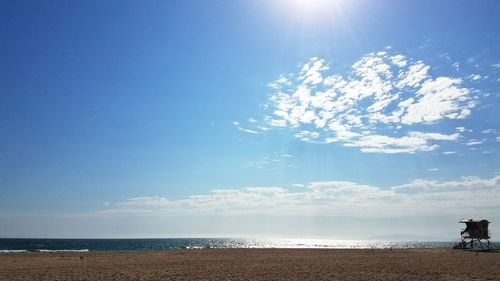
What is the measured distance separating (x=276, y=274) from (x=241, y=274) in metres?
2.17

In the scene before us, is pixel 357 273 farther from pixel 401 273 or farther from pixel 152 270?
pixel 152 270

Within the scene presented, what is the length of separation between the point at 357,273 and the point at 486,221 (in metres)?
49.4

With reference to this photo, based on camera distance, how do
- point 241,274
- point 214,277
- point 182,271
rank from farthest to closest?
point 182,271 < point 241,274 < point 214,277

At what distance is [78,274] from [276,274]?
12.3 m

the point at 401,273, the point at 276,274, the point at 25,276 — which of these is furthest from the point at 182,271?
the point at 401,273

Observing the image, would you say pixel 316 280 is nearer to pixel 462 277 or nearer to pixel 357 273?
pixel 357 273

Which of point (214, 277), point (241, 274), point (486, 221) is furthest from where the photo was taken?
point (486, 221)

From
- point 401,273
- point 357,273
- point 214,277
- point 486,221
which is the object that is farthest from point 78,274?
point 486,221

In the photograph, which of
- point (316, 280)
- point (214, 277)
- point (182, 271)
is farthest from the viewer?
point (182, 271)

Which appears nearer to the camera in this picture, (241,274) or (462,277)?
(462,277)

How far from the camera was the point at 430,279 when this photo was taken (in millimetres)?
22547

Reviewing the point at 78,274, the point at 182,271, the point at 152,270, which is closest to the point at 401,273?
the point at 182,271

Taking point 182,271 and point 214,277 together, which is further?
point 182,271

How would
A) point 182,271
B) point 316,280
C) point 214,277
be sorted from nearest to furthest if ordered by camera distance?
1. point 316,280
2. point 214,277
3. point 182,271
